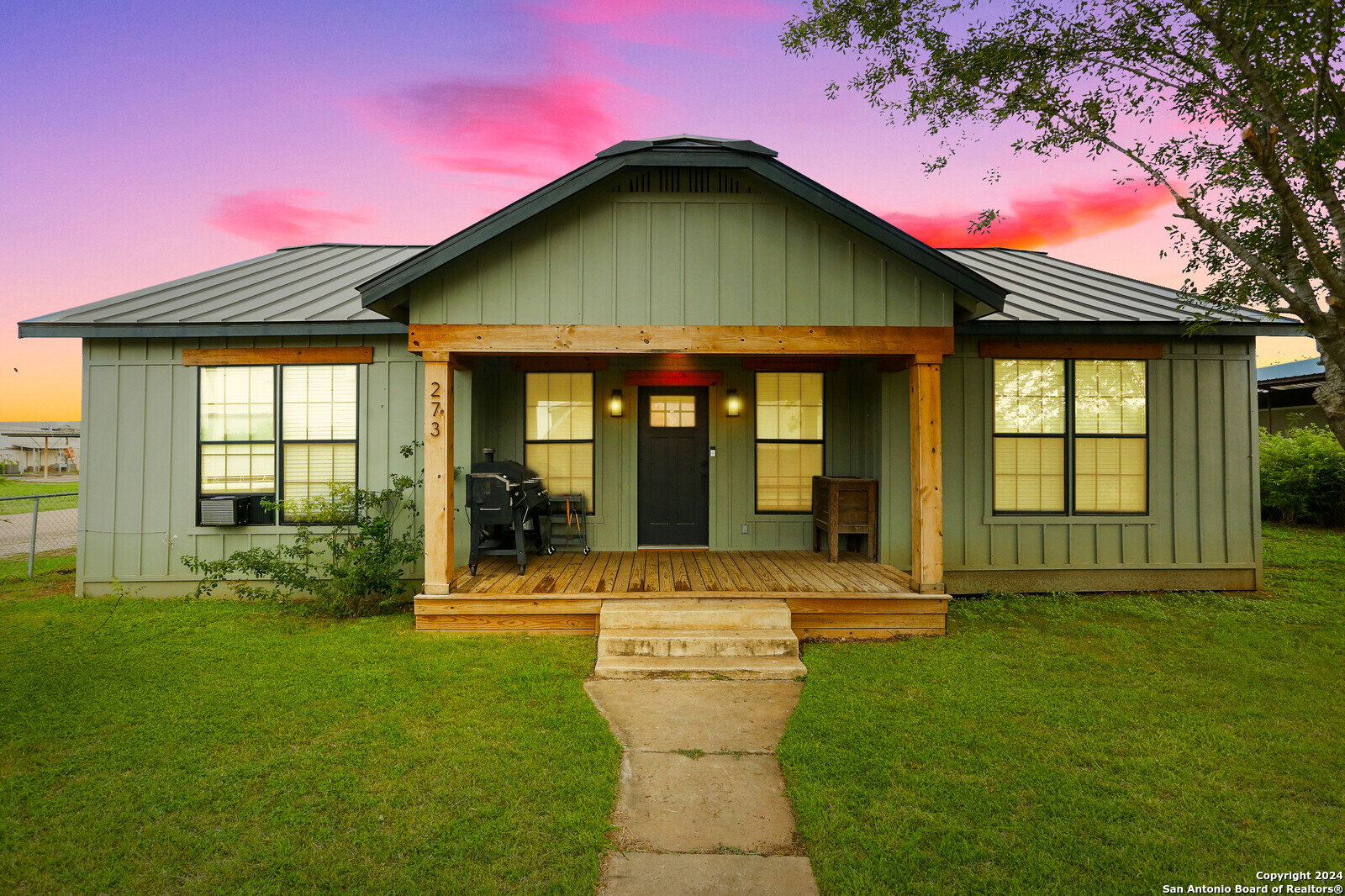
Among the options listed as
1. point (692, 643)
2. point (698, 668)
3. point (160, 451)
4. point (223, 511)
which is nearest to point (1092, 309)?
point (692, 643)

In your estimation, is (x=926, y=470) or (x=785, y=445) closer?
(x=926, y=470)

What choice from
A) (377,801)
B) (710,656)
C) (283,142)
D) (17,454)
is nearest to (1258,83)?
(710,656)

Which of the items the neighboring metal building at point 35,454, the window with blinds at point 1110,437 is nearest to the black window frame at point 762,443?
the window with blinds at point 1110,437

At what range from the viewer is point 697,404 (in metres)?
7.44

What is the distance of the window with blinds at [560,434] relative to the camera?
7316 mm

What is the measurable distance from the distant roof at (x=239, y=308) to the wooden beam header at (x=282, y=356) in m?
0.26

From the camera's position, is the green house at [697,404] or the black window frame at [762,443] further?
the black window frame at [762,443]

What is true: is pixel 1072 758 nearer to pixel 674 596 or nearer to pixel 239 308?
pixel 674 596

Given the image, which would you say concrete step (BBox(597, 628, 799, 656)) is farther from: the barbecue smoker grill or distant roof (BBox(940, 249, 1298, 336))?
distant roof (BBox(940, 249, 1298, 336))

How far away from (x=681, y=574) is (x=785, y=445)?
7.61ft

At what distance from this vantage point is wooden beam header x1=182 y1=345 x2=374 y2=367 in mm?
6414

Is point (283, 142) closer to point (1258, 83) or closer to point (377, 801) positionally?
point (377, 801)

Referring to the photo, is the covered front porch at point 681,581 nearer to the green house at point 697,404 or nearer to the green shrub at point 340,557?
the green house at point 697,404

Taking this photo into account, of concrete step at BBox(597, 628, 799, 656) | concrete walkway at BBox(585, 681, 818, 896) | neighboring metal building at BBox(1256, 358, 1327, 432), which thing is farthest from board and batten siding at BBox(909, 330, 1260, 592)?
neighboring metal building at BBox(1256, 358, 1327, 432)
